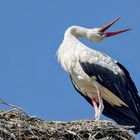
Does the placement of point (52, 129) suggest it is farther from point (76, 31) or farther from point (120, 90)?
point (76, 31)

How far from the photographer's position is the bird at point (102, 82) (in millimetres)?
14008

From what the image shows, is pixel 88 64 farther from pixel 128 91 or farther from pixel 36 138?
pixel 36 138

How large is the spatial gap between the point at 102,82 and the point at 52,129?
8.67 ft

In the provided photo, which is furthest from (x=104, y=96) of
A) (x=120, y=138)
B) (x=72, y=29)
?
(x=120, y=138)

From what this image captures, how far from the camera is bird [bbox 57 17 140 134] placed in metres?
14.0

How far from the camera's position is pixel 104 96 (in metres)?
14.3

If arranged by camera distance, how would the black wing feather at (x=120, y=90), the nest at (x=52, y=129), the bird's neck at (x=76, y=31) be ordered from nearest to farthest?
the nest at (x=52, y=129)
the black wing feather at (x=120, y=90)
the bird's neck at (x=76, y=31)

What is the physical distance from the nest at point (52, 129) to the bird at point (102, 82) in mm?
1715

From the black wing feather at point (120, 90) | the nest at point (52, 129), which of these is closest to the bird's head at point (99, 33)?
the black wing feather at point (120, 90)

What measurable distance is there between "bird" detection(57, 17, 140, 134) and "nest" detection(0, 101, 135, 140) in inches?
67.5

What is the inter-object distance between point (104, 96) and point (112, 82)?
0.78ft

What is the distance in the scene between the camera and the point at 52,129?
1170 cm

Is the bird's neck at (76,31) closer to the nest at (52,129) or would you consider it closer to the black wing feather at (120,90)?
the black wing feather at (120,90)

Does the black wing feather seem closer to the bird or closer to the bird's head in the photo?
the bird
